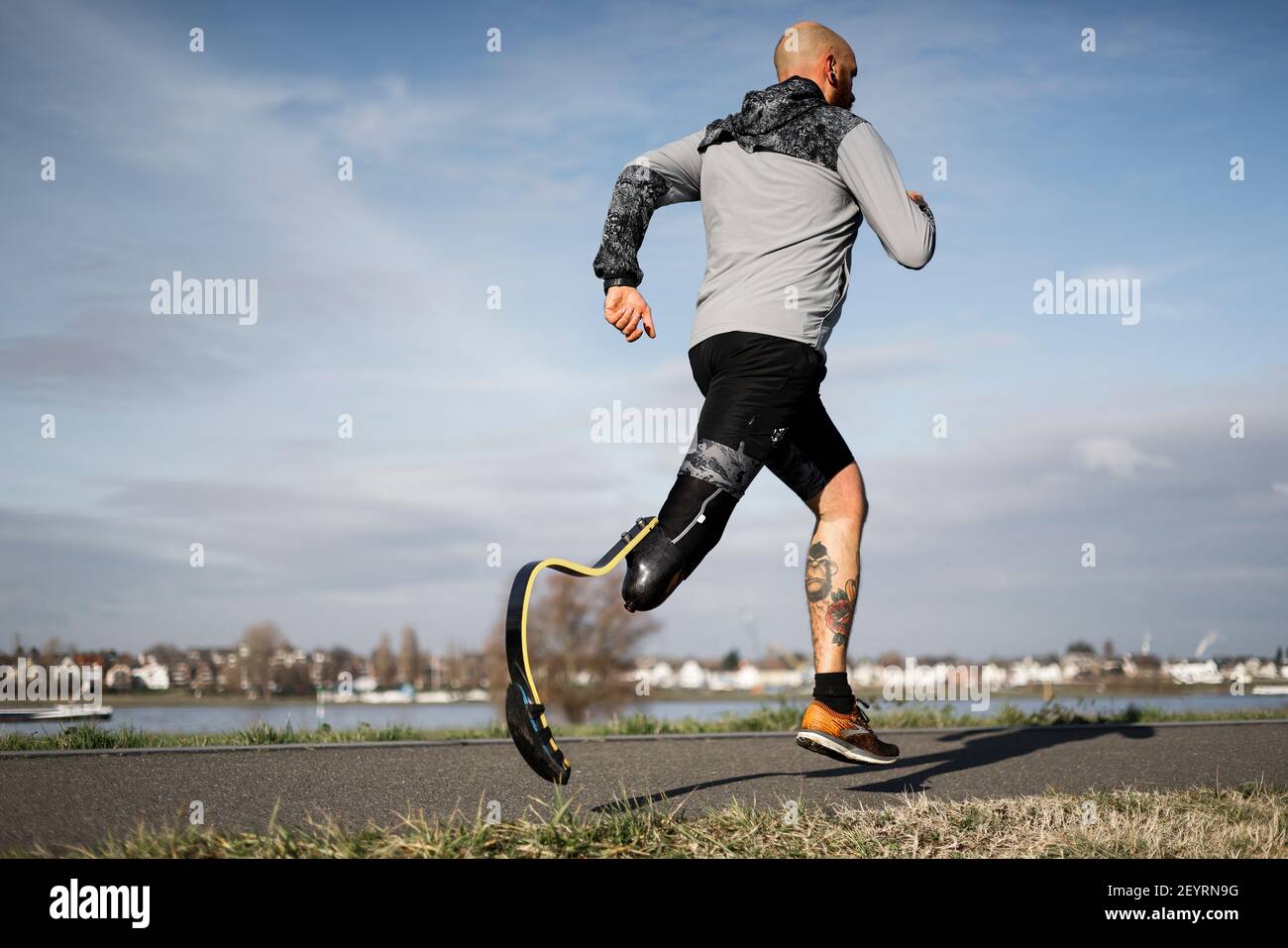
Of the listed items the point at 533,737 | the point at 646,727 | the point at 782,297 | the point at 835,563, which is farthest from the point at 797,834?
the point at 646,727

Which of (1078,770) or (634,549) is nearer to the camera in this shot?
(634,549)

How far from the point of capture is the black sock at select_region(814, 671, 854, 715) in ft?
13.1

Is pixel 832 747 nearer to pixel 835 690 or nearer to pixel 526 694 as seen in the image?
pixel 835 690

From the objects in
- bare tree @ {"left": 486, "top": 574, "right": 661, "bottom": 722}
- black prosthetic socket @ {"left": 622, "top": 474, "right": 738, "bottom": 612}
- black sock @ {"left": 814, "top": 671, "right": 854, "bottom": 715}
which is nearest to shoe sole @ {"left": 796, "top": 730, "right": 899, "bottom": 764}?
black sock @ {"left": 814, "top": 671, "right": 854, "bottom": 715}

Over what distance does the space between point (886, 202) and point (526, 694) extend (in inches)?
81.1

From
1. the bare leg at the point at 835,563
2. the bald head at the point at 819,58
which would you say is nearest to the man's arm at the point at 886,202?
the bald head at the point at 819,58

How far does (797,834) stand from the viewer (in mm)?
3070
